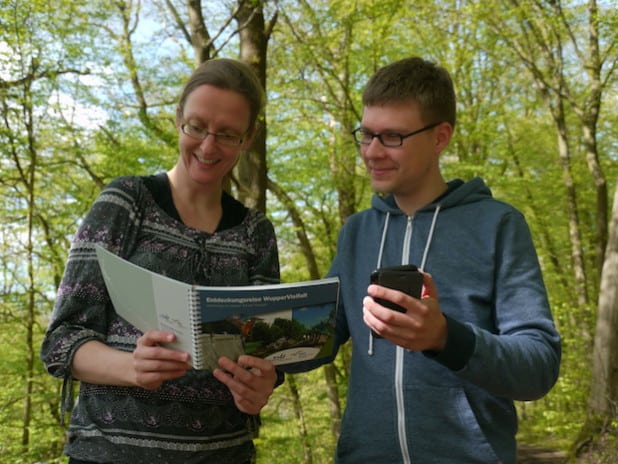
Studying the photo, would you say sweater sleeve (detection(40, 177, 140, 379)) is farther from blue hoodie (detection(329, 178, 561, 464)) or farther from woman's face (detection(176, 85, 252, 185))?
blue hoodie (detection(329, 178, 561, 464))

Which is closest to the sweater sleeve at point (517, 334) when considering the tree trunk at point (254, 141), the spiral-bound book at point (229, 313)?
the spiral-bound book at point (229, 313)

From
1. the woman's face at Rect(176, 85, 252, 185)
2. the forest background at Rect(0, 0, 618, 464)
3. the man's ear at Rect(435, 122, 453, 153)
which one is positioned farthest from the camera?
the forest background at Rect(0, 0, 618, 464)

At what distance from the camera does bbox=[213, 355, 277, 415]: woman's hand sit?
5.39 feet

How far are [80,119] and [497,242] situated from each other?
923 cm

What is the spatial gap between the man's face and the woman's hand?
809 mm

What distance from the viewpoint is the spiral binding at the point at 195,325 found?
1456 mm

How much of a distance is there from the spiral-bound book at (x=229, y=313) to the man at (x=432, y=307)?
175mm

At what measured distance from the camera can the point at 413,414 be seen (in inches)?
73.4

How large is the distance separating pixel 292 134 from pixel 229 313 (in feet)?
35.0

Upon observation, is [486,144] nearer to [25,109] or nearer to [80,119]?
[80,119]

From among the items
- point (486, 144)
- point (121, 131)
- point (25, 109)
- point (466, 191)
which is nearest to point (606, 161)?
point (486, 144)

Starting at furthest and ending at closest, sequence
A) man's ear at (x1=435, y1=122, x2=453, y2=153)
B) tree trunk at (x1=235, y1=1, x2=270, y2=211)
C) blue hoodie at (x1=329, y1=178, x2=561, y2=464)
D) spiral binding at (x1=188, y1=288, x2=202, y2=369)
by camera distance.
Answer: tree trunk at (x1=235, y1=1, x2=270, y2=211) < man's ear at (x1=435, y1=122, x2=453, y2=153) < blue hoodie at (x1=329, y1=178, x2=561, y2=464) < spiral binding at (x1=188, y1=288, x2=202, y2=369)

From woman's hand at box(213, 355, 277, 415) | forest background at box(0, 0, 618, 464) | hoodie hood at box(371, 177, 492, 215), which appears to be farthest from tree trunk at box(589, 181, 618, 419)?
woman's hand at box(213, 355, 277, 415)

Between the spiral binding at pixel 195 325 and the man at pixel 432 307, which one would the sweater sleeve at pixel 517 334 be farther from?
the spiral binding at pixel 195 325
